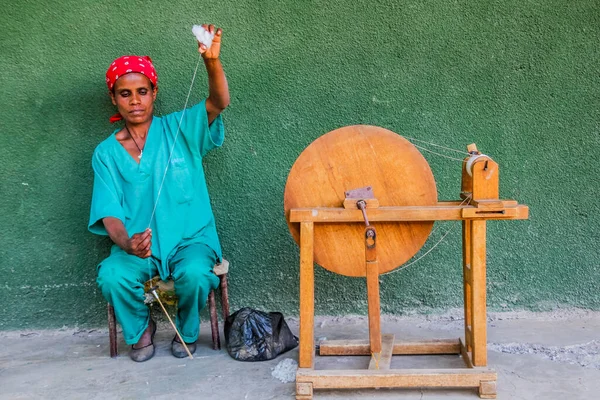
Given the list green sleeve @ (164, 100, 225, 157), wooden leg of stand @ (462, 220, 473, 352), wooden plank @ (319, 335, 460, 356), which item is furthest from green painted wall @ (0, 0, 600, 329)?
wooden leg of stand @ (462, 220, 473, 352)

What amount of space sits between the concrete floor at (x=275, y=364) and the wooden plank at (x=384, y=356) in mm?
98

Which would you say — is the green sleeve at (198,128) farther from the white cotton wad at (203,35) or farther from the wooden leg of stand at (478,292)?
the wooden leg of stand at (478,292)

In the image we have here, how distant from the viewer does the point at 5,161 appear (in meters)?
3.89

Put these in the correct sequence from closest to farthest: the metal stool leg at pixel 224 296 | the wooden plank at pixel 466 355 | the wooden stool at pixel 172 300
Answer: the wooden plank at pixel 466 355 < the wooden stool at pixel 172 300 < the metal stool leg at pixel 224 296

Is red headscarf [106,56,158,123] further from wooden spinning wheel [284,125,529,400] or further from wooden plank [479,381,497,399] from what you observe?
wooden plank [479,381,497,399]

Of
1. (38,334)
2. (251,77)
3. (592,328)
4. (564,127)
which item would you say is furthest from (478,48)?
(38,334)

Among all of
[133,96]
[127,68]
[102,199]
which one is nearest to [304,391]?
[102,199]

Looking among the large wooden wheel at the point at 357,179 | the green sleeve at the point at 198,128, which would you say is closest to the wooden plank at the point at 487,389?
the large wooden wheel at the point at 357,179

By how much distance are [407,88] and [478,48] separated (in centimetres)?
47

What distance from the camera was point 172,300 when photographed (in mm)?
3566

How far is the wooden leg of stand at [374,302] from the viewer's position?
300 centimetres

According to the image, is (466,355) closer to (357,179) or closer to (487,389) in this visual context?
(487,389)

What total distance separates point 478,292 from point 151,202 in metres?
1.77

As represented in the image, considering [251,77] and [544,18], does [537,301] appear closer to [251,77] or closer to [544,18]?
[544,18]
